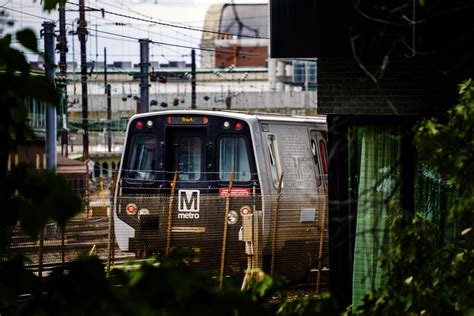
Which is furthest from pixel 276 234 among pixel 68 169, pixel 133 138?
pixel 68 169

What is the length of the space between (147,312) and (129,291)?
24cm

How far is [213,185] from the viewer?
19.4 metres

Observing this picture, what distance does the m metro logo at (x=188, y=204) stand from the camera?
18672 millimetres

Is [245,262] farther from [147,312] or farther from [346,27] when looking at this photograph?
[147,312]

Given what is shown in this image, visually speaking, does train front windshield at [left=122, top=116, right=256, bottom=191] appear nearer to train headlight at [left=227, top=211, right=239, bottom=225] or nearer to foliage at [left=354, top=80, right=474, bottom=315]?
train headlight at [left=227, top=211, right=239, bottom=225]

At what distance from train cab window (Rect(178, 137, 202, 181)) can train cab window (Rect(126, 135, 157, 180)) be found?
475mm

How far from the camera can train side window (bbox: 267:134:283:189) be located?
1923 centimetres

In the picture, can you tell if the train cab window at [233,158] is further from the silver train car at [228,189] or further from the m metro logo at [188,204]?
the m metro logo at [188,204]

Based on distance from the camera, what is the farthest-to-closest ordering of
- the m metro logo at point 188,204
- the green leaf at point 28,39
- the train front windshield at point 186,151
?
1. the train front windshield at point 186,151
2. the m metro logo at point 188,204
3. the green leaf at point 28,39

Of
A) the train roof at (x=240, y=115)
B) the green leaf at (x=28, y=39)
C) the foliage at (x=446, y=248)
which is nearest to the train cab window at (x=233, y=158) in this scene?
the train roof at (x=240, y=115)

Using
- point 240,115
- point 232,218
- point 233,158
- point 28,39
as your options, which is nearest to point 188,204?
point 232,218

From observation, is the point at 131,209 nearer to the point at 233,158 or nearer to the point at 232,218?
the point at 232,218

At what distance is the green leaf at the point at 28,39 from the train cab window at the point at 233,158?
15.1 metres

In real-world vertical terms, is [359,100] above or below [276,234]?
above
